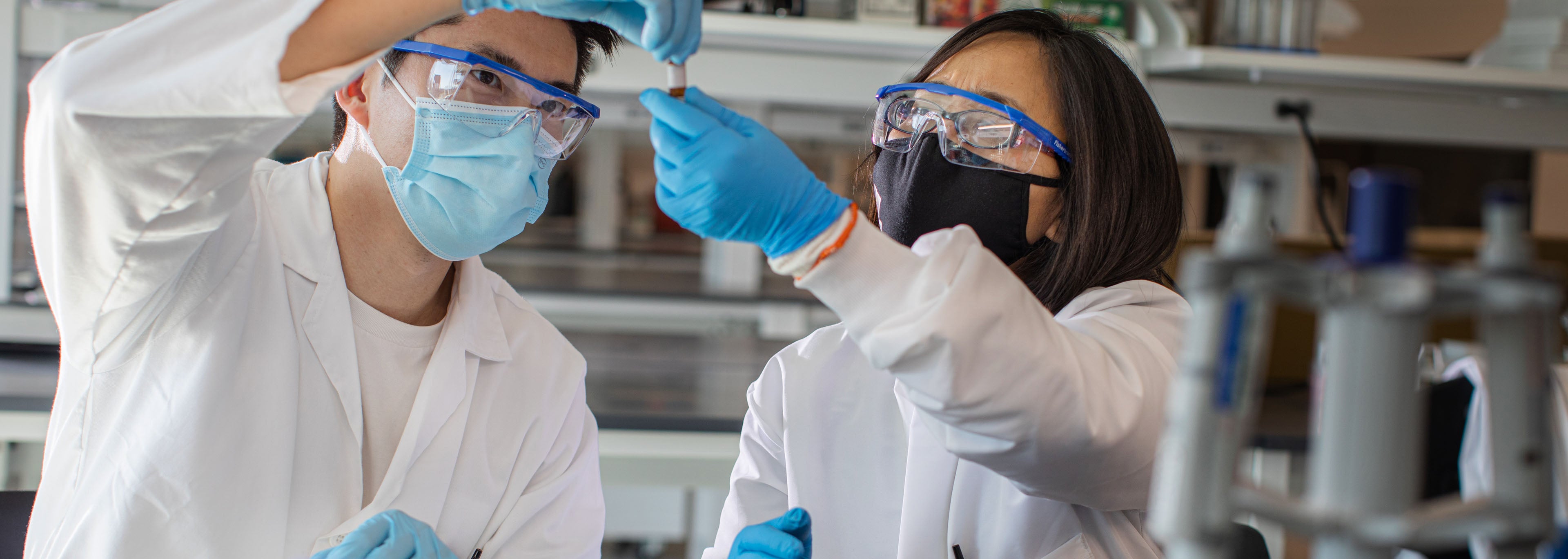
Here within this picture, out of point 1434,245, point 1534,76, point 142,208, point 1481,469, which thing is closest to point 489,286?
point 142,208

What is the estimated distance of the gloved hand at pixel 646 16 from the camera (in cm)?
94

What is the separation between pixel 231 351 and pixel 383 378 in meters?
0.21

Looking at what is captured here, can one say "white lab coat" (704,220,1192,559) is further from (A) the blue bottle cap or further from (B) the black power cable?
(B) the black power cable

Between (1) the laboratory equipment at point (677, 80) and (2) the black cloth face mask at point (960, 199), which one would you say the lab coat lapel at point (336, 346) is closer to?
(1) the laboratory equipment at point (677, 80)

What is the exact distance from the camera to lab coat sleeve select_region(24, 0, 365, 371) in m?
0.87

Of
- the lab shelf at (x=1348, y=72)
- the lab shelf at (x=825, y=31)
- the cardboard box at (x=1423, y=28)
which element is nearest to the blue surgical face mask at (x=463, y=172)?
the lab shelf at (x=825, y=31)

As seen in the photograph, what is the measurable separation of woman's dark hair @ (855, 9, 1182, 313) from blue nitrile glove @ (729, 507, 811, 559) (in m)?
0.44

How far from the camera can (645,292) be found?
141 inches

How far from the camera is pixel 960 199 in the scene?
1.23 m

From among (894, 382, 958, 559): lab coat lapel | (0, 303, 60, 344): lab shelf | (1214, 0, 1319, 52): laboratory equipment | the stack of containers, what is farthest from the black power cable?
(0, 303, 60, 344): lab shelf

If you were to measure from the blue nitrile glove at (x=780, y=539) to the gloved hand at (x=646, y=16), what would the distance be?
0.51 metres

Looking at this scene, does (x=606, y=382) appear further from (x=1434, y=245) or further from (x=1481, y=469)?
(x=1434, y=245)

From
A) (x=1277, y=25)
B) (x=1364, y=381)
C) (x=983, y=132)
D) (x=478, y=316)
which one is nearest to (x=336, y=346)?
(x=478, y=316)

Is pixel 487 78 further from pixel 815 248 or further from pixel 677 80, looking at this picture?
pixel 815 248
